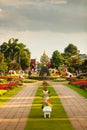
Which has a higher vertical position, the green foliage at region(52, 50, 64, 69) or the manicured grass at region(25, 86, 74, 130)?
the green foliage at region(52, 50, 64, 69)

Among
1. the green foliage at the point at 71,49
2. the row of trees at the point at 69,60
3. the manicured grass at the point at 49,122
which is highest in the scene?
the green foliage at the point at 71,49

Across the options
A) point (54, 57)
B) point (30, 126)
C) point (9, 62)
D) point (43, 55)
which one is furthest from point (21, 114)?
point (43, 55)

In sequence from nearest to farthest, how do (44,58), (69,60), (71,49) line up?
(69,60), (44,58), (71,49)

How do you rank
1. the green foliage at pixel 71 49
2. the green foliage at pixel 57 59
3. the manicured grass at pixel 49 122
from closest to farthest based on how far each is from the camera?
the manicured grass at pixel 49 122 → the green foliage at pixel 57 59 → the green foliage at pixel 71 49

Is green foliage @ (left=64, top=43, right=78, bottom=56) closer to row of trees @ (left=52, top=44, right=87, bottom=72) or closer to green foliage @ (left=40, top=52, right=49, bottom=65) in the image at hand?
row of trees @ (left=52, top=44, right=87, bottom=72)

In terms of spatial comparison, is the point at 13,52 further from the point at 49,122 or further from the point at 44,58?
the point at 49,122

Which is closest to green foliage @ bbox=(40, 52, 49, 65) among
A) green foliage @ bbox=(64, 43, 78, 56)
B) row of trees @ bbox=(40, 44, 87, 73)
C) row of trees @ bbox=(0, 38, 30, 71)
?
row of trees @ bbox=(40, 44, 87, 73)

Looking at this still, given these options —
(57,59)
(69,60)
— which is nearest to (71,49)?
(57,59)

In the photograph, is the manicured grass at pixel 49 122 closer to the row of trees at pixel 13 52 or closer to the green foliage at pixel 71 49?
the row of trees at pixel 13 52

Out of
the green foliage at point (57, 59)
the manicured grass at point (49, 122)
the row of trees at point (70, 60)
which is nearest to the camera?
the manicured grass at point (49, 122)

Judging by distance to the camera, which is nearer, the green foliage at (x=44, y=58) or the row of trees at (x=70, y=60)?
the row of trees at (x=70, y=60)

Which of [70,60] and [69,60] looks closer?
[70,60]

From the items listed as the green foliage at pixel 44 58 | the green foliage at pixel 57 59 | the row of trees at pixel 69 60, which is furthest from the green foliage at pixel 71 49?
the green foliage at pixel 57 59

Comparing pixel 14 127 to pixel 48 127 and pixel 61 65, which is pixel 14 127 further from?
pixel 61 65
